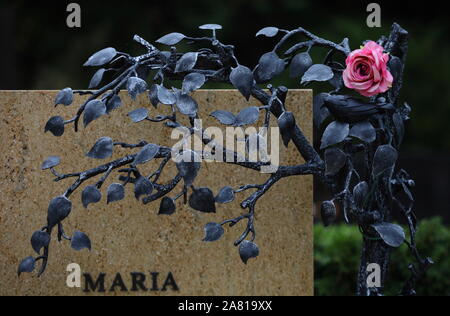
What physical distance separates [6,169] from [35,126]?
0.67 feet

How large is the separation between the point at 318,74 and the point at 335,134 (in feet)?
0.74

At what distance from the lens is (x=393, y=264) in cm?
348

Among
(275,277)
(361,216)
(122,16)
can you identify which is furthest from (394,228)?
(122,16)

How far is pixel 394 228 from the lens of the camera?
2131 mm

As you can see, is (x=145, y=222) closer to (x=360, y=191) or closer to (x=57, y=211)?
(x=57, y=211)

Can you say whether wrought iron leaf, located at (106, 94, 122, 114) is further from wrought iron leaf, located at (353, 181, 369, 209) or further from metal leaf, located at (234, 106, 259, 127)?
wrought iron leaf, located at (353, 181, 369, 209)

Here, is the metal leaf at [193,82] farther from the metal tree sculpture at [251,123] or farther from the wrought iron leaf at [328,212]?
the wrought iron leaf at [328,212]

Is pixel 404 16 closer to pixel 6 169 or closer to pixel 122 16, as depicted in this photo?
pixel 122 16

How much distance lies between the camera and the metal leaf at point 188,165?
1.89 metres

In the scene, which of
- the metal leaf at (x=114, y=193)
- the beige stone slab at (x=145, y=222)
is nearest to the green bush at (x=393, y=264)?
the beige stone slab at (x=145, y=222)

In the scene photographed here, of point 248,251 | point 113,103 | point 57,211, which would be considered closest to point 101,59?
point 113,103

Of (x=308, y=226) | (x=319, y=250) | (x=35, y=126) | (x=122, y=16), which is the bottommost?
(x=319, y=250)

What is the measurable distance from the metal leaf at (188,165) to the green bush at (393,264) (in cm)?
170
